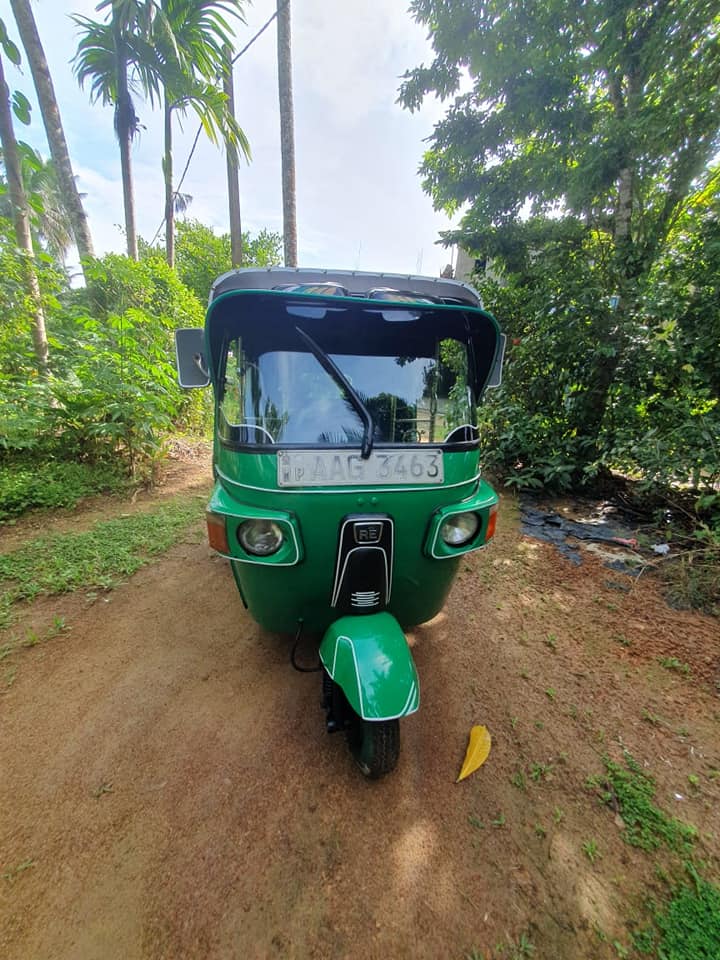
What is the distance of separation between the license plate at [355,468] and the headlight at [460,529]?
0.75ft

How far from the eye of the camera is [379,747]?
1.63 metres

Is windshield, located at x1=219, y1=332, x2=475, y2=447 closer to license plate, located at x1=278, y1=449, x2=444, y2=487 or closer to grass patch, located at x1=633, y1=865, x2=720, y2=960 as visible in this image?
license plate, located at x1=278, y1=449, x2=444, y2=487

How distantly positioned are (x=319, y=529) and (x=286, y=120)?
9.56 metres

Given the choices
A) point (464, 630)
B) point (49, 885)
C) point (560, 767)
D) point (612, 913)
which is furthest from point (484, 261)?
point (49, 885)

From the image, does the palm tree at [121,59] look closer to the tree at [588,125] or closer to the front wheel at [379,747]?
the tree at [588,125]

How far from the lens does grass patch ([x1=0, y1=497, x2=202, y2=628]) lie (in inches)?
117

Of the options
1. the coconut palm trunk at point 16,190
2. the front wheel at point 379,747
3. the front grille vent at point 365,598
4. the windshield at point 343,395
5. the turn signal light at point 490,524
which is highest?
the coconut palm trunk at point 16,190

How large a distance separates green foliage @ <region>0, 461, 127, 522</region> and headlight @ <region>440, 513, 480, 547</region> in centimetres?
454

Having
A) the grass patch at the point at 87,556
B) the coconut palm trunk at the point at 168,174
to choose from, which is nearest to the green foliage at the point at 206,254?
the coconut palm trunk at the point at 168,174

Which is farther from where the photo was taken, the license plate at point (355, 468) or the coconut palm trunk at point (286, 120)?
the coconut palm trunk at point (286, 120)

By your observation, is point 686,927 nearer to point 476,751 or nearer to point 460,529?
point 476,751

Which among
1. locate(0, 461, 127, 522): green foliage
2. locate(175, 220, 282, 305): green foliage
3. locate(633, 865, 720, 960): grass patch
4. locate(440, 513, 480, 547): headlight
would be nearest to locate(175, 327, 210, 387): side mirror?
locate(440, 513, 480, 547): headlight

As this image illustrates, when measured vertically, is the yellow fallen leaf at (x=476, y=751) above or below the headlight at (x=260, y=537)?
below

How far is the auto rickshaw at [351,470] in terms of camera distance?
5.21 ft
